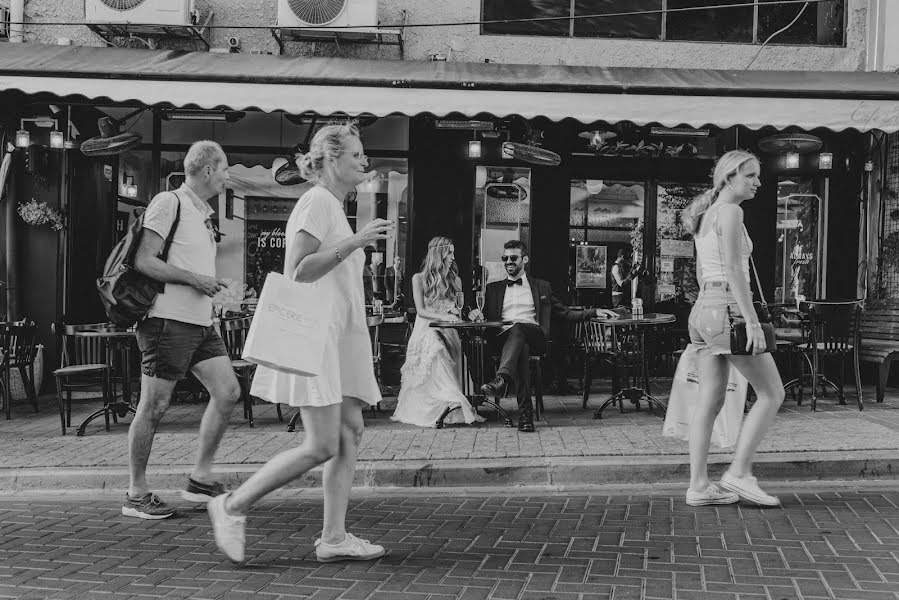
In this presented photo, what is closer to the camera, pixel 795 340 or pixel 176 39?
pixel 795 340

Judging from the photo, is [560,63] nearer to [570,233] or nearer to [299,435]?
[570,233]

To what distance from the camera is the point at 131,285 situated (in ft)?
14.7

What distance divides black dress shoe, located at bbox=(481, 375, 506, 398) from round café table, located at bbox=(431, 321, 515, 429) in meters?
0.30

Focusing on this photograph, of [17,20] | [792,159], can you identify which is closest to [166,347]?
[17,20]

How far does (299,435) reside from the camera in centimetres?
669

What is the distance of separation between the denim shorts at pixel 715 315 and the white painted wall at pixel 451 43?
544 cm

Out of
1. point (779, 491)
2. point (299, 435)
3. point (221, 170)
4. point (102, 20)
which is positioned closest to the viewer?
point (221, 170)

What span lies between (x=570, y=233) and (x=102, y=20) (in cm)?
576

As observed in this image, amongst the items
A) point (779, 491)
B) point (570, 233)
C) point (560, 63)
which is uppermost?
point (560, 63)

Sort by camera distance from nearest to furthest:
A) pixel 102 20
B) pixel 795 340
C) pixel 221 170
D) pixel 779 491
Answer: pixel 221 170 → pixel 779 491 → pixel 795 340 → pixel 102 20

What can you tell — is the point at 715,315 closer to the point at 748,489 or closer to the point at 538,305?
the point at 748,489

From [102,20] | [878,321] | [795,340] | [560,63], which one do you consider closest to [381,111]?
[560,63]

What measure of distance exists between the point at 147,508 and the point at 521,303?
404 cm

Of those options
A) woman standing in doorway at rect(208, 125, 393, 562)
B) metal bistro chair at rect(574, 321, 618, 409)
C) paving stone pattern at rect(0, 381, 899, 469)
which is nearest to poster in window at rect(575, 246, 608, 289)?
metal bistro chair at rect(574, 321, 618, 409)
